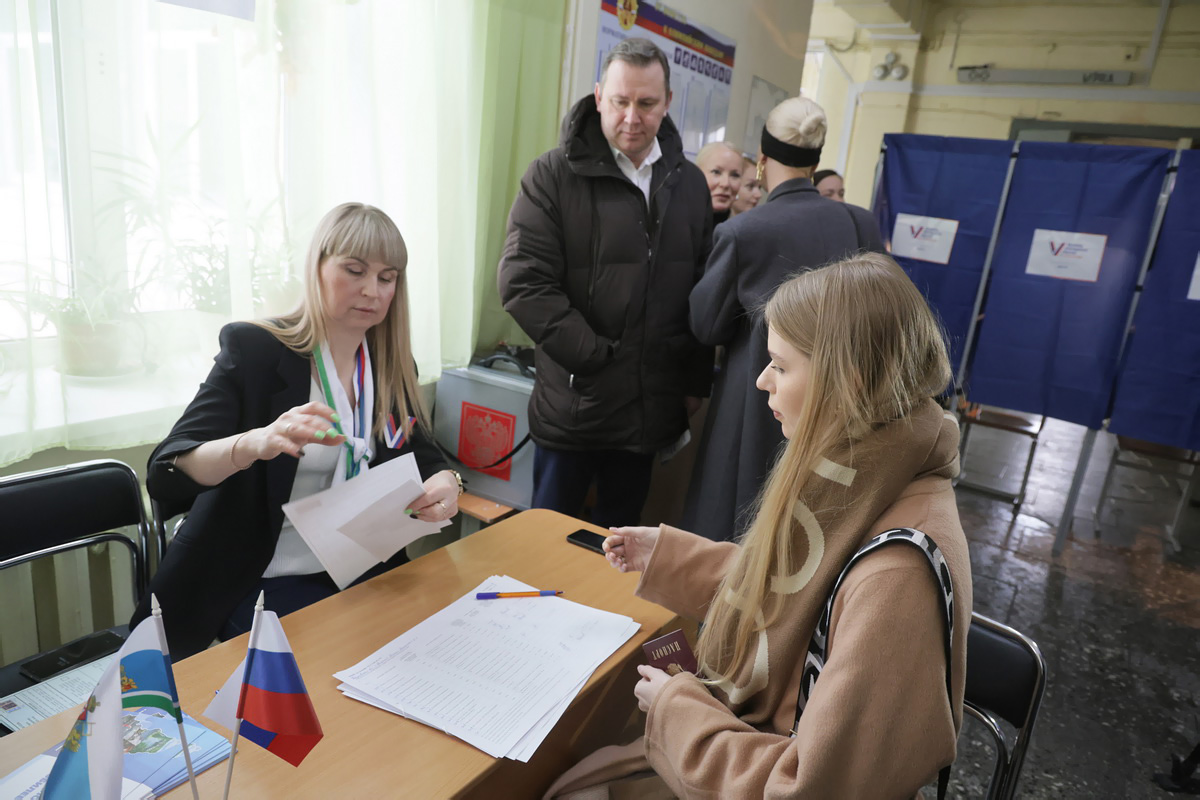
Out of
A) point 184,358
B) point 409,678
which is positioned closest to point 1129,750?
point 409,678

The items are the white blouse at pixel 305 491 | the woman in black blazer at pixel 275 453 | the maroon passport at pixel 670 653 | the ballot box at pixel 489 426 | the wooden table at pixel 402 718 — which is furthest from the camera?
the ballot box at pixel 489 426

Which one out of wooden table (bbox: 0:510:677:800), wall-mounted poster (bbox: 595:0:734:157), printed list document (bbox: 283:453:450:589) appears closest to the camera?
wooden table (bbox: 0:510:677:800)

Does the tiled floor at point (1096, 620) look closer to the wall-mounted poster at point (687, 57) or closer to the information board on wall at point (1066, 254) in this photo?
the information board on wall at point (1066, 254)

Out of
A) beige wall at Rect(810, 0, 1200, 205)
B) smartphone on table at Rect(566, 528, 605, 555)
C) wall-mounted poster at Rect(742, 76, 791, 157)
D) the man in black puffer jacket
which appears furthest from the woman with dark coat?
beige wall at Rect(810, 0, 1200, 205)

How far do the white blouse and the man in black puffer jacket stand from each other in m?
0.71

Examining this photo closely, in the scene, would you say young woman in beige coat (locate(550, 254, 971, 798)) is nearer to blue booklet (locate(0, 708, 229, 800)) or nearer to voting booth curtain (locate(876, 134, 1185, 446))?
blue booklet (locate(0, 708, 229, 800))

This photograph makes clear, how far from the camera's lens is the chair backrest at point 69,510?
55.3 inches

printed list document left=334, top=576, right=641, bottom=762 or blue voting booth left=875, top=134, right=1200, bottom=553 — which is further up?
blue voting booth left=875, top=134, right=1200, bottom=553

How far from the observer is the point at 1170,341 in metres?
3.63

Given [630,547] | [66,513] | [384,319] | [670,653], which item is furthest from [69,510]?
[670,653]

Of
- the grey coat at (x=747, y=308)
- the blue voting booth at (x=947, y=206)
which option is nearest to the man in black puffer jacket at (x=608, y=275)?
the grey coat at (x=747, y=308)

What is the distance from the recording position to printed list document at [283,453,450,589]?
1.26 meters

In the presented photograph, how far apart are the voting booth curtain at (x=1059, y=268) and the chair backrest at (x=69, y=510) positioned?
397cm

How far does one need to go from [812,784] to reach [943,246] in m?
3.99
